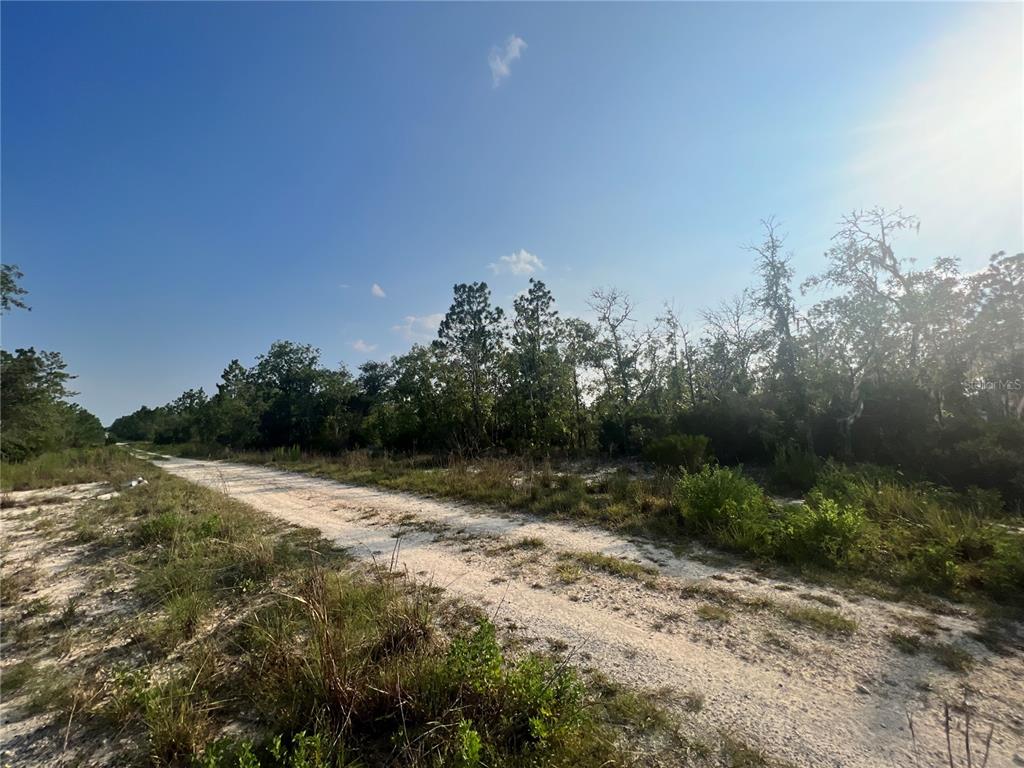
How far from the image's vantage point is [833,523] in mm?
5082

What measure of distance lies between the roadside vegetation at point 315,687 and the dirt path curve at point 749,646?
398 mm

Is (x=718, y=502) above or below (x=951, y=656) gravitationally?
above

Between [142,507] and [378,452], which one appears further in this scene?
[378,452]

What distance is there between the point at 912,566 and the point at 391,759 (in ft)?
18.0

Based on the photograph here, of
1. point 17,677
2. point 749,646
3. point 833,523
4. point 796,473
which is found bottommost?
point 17,677

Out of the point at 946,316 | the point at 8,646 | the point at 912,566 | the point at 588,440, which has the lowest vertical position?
the point at 8,646

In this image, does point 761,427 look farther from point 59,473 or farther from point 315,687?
point 59,473

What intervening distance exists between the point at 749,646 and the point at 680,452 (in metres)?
10.4

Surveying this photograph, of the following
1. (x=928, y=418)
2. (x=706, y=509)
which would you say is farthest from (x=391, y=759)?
(x=928, y=418)

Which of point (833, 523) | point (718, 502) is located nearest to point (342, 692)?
point (833, 523)

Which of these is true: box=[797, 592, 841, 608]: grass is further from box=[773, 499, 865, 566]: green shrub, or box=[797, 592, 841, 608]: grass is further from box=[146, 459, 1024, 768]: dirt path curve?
box=[773, 499, 865, 566]: green shrub

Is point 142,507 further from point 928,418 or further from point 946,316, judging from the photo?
point 946,316

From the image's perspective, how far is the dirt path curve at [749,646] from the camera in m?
2.40

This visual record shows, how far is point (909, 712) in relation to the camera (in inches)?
99.2
